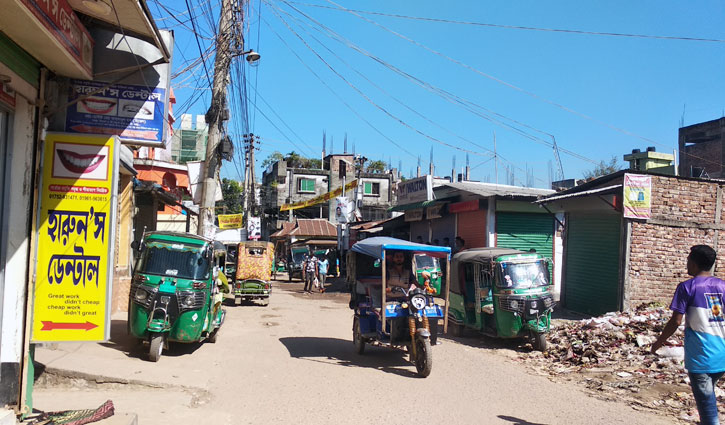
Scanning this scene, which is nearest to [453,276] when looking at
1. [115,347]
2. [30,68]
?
[115,347]

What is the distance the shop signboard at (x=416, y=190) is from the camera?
88.1 feet

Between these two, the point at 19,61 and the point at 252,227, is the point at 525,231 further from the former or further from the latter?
the point at 252,227

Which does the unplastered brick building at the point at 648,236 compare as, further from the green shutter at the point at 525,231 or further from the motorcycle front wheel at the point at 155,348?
the motorcycle front wheel at the point at 155,348

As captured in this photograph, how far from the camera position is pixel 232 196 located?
196 feet

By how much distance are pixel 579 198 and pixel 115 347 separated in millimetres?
12776

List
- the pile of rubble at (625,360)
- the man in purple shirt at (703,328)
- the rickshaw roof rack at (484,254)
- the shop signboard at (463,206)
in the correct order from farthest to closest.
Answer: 1. the shop signboard at (463,206)
2. the rickshaw roof rack at (484,254)
3. the pile of rubble at (625,360)
4. the man in purple shirt at (703,328)

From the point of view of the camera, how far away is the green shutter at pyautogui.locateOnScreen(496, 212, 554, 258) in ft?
69.1

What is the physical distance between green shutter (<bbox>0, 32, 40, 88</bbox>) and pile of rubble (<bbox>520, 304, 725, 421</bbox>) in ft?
27.3

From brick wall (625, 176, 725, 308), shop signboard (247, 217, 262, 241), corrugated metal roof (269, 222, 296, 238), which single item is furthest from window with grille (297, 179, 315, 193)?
brick wall (625, 176, 725, 308)

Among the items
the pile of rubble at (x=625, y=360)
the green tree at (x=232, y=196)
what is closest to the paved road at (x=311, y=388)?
the pile of rubble at (x=625, y=360)

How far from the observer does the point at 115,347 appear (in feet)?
33.6

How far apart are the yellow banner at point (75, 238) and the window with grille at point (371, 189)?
51638 mm

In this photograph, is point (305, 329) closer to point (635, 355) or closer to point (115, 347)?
point (115, 347)

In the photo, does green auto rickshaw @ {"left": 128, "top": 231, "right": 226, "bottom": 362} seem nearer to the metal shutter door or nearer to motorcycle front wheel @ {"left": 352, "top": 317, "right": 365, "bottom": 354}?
motorcycle front wheel @ {"left": 352, "top": 317, "right": 365, "bottom": 354}
